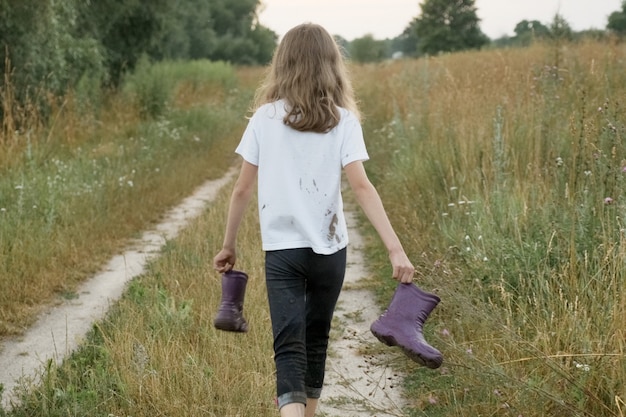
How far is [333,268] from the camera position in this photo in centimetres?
318

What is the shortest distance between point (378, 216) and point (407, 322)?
417 millimetres

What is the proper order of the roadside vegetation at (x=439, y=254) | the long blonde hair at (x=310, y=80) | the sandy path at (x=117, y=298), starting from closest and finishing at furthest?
the long blonde hair at (x=310, y=80) → the roadside vegetation at (x=439, y=254) → the sandy path at (x=117, y=298)

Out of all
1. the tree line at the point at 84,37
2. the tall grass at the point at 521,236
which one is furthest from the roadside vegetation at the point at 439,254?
the tree line at the point at 84,37

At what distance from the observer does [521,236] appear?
540 centimetres

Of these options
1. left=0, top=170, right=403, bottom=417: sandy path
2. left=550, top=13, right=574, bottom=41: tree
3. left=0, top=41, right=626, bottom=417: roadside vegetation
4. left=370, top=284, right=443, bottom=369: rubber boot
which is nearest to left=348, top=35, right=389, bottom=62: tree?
left=0, top=41, right=626, bottom=417: roadside vegetation

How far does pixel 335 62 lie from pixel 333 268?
82 centimetres

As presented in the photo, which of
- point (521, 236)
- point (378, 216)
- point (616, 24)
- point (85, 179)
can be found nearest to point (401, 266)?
point (378, 216)

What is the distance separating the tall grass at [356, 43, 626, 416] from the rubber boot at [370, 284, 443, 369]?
0.49m

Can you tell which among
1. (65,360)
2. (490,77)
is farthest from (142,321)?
(490,77)

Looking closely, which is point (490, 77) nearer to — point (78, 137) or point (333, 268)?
point (78, 137)

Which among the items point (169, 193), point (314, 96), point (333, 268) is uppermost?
point (314, 96)

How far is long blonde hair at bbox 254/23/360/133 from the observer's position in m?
3.10

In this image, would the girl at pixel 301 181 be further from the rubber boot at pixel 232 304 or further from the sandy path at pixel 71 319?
the sandy path at pixel 71 319

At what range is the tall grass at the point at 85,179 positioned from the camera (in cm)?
649
